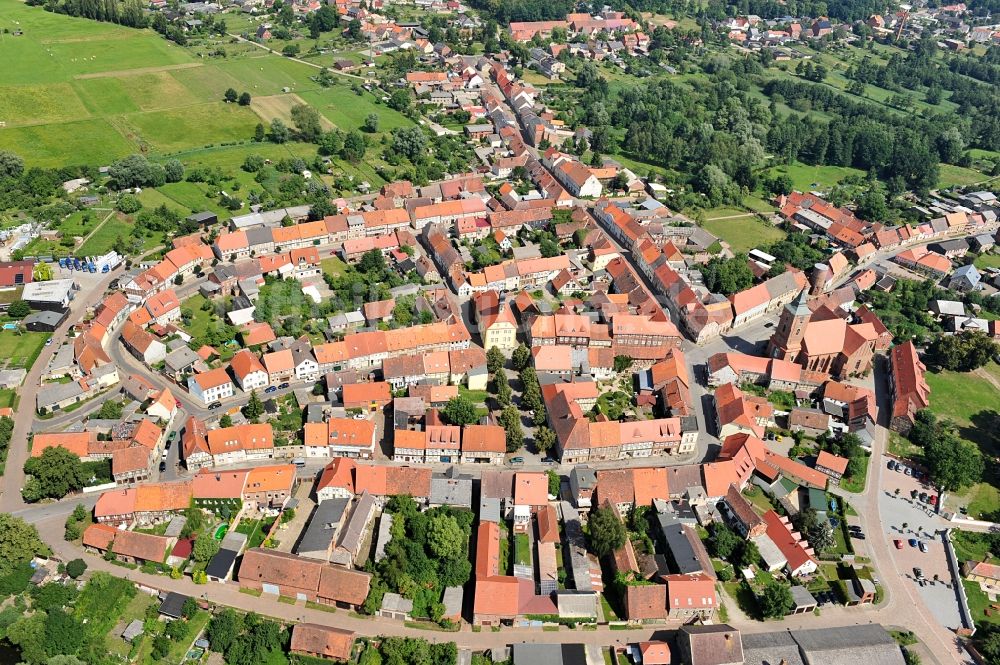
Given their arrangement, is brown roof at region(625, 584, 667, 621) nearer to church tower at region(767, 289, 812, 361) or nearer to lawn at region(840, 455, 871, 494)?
lawn at region(840, 455, 871, 494)

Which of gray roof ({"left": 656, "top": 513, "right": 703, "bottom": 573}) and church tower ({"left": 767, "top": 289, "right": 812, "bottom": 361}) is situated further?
church tower ({"left": 767, "top": 289, "right": 812, "bottom": 361})

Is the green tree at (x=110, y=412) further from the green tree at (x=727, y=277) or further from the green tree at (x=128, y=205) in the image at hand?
the green tree at (x=727, y=277)

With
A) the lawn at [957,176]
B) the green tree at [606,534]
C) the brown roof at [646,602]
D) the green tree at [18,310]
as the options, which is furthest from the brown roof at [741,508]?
the lawn at [957,176]

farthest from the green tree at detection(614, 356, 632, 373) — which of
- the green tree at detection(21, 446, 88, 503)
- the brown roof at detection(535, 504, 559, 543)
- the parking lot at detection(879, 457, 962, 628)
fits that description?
the green tree at detection(21, 446, 88, 503)

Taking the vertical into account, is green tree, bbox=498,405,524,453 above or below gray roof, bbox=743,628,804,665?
above

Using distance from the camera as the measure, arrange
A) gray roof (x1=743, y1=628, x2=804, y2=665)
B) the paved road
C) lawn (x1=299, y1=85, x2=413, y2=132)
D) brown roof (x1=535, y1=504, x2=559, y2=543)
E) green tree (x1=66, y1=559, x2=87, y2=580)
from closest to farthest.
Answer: gray roof (x1=743, y1=628, x2=804, y2=665) → green tree (x1=66, y1=559, x2=87, y2=580) → brown roof (x1=535, y1=504, x2=559, y2=543) → the paved road → lawn (x1=299, y1=85, x2=413, y2=132)

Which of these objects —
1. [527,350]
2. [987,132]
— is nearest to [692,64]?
[987,132]
